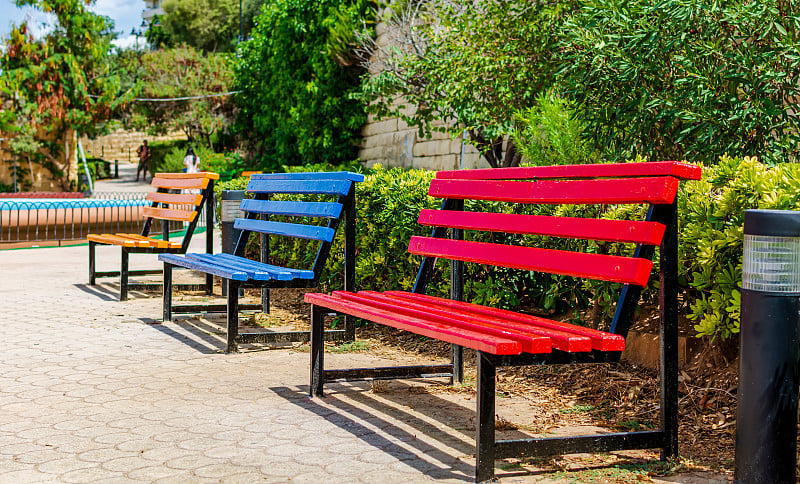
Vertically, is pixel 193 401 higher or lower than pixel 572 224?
lower

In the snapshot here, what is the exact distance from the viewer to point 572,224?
144 inches

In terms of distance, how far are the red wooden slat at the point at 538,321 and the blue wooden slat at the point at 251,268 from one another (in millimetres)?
947

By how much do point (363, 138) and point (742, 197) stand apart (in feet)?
61.7

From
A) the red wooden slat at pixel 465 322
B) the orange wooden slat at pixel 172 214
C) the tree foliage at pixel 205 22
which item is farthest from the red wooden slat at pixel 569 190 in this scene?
the tree foliage at pixel 205 22

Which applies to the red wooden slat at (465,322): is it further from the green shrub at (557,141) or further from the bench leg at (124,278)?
the bench leg at (124,278)

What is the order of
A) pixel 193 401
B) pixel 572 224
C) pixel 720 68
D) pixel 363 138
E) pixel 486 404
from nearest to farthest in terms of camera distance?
pixel 486 404, pixel 572 224, pixel 193 401, pixel 720 68, pixel 363 138

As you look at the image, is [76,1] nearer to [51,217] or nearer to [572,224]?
[51,217]

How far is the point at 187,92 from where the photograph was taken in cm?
3894

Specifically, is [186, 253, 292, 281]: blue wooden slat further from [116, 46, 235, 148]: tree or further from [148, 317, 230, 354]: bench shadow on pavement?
[116, 46, 235, 148]: tree

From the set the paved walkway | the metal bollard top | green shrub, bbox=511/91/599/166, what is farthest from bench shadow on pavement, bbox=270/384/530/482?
green shrub, bbox=511/91/599/166

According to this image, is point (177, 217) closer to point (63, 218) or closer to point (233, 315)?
point (233, 315)

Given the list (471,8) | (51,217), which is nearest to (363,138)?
(51,217)

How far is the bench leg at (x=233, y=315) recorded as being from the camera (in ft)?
17.9

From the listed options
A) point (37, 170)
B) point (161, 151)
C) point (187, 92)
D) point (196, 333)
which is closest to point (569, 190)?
point (196, 333)
